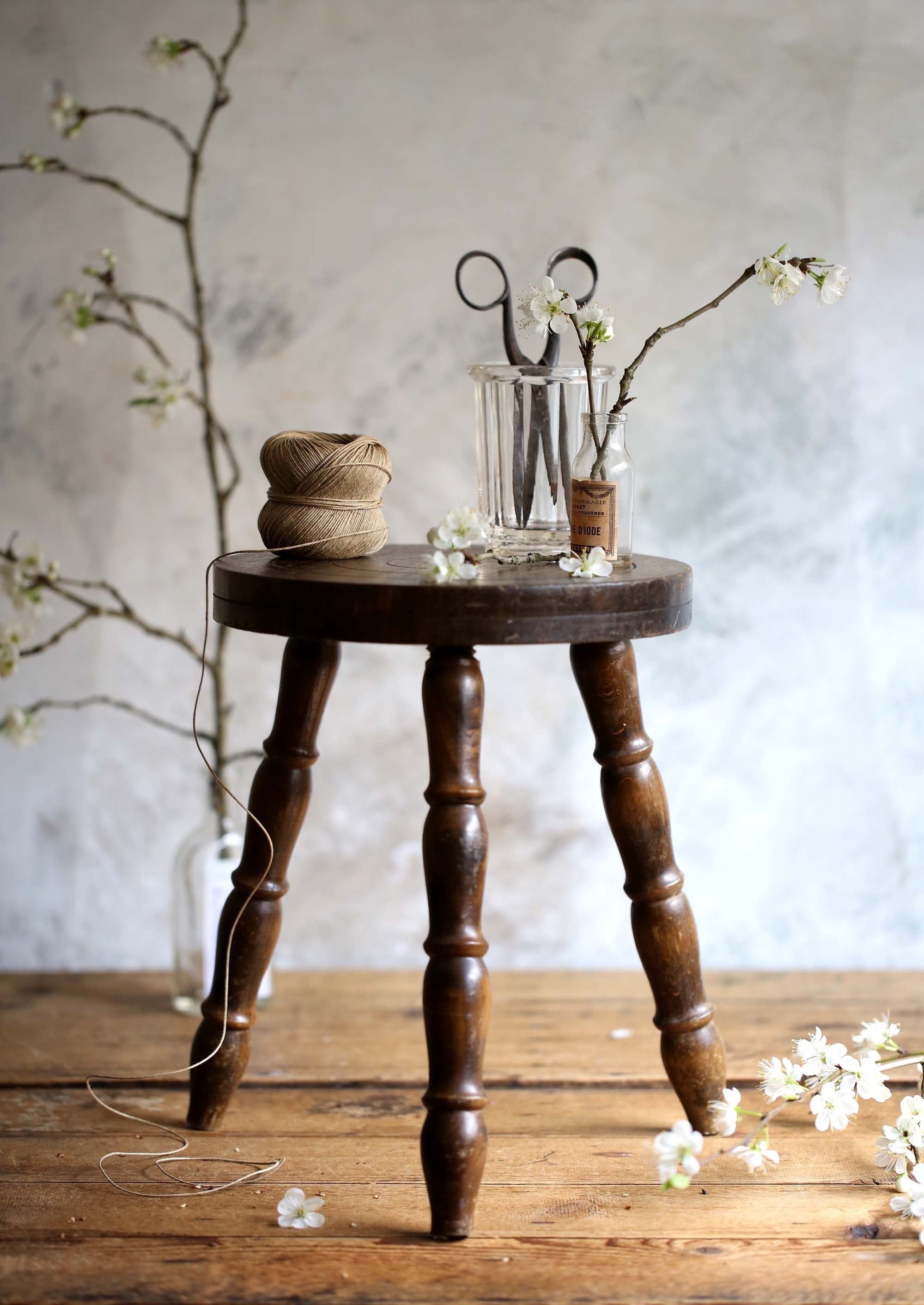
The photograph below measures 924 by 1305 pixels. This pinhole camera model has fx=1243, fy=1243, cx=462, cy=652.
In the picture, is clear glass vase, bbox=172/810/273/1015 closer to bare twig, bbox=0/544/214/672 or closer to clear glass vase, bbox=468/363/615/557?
bare twig, bbox=0/544/214/672

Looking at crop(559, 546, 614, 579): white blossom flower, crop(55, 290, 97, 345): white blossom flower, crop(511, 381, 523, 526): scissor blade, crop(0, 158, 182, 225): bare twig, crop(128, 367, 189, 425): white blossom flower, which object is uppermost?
crop(0, 158, 182, 225): bare twig

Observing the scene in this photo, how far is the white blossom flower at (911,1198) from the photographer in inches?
45.8

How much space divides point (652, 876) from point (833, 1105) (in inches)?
11.1

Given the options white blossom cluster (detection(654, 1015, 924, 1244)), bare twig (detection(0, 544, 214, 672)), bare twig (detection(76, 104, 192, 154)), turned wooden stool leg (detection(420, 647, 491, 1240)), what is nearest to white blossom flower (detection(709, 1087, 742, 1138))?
white blossom cluster (detection(654, 1015, 924, 1244))

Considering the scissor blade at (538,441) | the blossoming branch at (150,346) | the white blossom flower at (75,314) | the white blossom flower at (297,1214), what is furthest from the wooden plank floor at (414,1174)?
the white blossom flower at (75,314)

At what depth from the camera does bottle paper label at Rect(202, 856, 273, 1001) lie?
1726mm

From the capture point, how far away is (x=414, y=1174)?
1.30 meters

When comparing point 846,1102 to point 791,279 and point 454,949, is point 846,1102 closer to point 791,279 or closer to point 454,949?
point 454,949

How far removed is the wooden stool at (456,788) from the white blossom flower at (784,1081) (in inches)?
4.1

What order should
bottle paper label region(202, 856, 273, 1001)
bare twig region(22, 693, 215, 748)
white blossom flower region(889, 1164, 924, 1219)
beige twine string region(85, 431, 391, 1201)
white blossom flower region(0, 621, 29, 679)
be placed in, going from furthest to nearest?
bare twig region(22, 693, 215, 748)
bottle paper label region(202, 856, 273, 1001)
white blossom flower region(0, 621, 29, 679)
beige twine string region(85, 431, 391, 1201)
white blossom flower region(889, 1164, 924, 1219)

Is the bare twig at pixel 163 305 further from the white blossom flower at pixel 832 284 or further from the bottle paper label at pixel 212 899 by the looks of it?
the white blossom flower at pixel 832 284

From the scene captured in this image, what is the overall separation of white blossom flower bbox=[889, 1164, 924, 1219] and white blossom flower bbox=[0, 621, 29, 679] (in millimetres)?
1192

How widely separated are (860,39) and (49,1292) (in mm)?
1854

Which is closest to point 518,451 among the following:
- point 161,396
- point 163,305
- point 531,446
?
point 531,446
